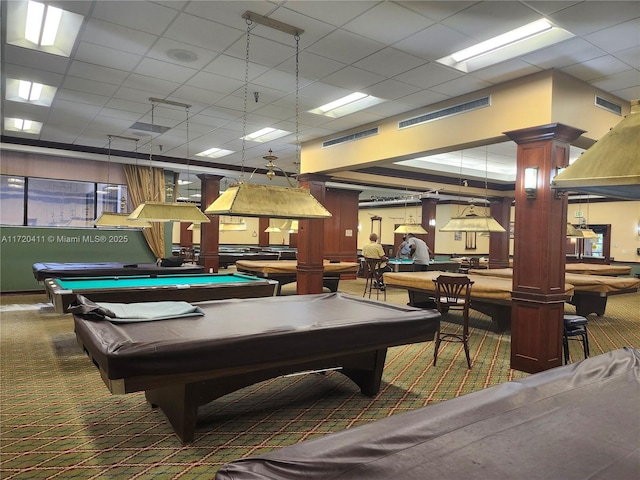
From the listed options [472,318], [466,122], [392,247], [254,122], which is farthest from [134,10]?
[392,247]

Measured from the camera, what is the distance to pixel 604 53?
4074mm

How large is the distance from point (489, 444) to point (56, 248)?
32.4 feet

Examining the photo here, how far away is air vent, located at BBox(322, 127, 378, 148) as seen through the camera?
22.1 ft

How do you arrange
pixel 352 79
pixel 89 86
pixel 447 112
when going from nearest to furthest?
1. pixel 352 79
2. pixel 89 86
3. pixel 447 112

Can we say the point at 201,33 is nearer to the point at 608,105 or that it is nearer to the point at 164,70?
the point at 164,70

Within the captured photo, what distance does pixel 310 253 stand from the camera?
795 centimetres

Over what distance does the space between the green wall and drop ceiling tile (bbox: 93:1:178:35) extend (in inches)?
269

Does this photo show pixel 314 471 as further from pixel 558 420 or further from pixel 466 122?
pixel 466 122

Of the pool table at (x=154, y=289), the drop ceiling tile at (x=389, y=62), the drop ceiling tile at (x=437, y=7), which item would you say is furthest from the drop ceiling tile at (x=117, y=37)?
the pool table at (x=154, y=289)

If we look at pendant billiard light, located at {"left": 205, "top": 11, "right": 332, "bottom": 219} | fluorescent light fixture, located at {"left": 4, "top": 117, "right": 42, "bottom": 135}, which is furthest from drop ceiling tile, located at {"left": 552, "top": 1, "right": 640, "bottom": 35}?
fluorescent light fixture, located at {"left": 4, "top": 117, "right": 42, "bottom": 135}

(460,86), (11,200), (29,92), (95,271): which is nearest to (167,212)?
(95,271)

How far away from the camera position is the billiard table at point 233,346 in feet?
7.91

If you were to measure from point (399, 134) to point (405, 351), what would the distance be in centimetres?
299

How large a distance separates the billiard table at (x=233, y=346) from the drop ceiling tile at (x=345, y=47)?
2.39 metres
